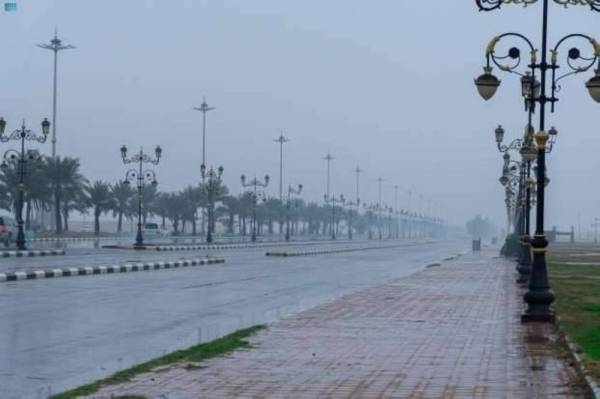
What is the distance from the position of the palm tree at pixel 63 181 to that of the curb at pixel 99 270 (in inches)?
1570

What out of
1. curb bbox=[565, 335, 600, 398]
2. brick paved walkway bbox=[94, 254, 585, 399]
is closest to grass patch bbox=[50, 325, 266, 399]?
brick paved walkway bbox=[94, 254, 585, 399]

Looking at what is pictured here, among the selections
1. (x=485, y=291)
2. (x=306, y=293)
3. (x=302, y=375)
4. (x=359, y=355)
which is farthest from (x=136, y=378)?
(x=485, y=291)

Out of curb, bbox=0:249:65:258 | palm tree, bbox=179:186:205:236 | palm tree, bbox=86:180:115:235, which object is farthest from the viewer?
palm tree, bbox=179:186:205:236

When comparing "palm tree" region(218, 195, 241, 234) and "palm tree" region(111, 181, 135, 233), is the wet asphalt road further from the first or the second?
"palm tree" region(218, 195, 241, 234)

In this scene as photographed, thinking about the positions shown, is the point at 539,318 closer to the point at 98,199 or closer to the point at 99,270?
the point at 99,270

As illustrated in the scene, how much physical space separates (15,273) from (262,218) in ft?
420

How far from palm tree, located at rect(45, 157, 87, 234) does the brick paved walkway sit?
2497 inches

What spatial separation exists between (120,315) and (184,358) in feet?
20.1

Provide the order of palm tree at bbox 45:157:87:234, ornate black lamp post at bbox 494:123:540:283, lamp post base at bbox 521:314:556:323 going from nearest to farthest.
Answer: lamp post base at bbox 521:314:556:323, ornate black lamp post at bbox 494:123:540:283, palm tree at bbox 45:157:87:234

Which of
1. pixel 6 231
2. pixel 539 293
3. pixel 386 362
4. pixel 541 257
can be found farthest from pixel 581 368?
pixel 6 231

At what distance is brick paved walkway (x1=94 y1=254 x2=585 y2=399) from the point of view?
923cm

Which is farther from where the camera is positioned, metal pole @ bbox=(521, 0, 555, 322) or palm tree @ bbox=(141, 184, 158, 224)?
palm tree @ bbox=(141, 184, 158, 224)

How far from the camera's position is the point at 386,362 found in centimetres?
1120

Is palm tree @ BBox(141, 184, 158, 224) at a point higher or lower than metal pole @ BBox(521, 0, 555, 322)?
higher
